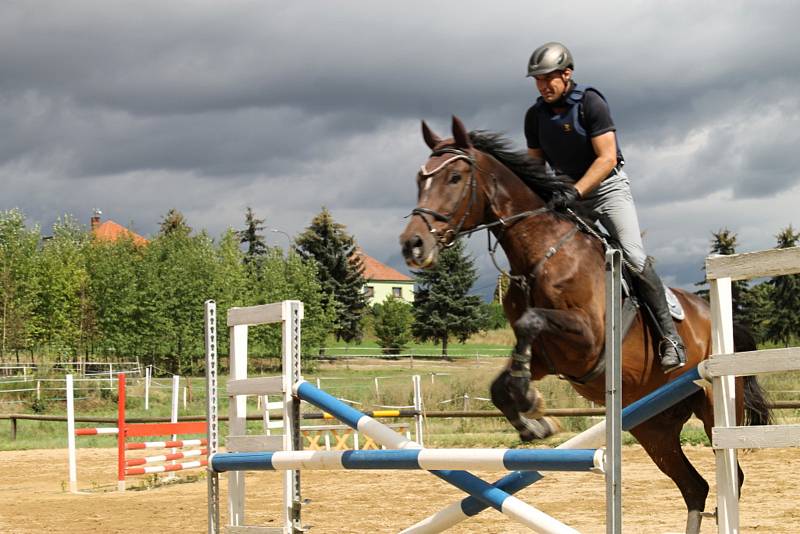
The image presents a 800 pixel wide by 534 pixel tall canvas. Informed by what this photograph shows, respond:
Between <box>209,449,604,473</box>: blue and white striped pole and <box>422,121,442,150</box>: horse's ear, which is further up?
<box>422,121,442,150</box>: horse's ear

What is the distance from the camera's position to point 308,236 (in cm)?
5903

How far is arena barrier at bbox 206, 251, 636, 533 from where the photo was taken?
350cm

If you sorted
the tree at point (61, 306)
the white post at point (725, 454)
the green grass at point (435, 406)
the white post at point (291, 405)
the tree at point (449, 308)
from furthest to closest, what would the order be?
the tree at point (449, 308)
the tree at point (61, 306)
the green grass at point (435, 406)
the white post at point (291, 405)
the white post at point (725, 454)

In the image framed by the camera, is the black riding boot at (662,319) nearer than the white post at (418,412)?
Yes

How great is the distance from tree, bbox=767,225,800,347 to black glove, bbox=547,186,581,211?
31.1 meters

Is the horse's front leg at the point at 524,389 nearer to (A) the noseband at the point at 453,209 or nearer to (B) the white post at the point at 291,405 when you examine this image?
(A) the noseband at the point at 453,209

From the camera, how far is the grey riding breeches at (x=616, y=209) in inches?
219

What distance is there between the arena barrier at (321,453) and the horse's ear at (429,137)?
1.14m

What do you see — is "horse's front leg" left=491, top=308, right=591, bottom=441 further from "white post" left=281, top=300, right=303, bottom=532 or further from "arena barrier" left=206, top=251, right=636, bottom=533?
"white post" left=281, top=300, right=303, bottom=532

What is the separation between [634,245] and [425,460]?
7.02 feet

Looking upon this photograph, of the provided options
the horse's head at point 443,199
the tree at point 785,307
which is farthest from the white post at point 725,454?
the tree at point 785,307

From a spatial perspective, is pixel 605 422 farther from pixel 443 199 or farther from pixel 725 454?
pixel 443 199

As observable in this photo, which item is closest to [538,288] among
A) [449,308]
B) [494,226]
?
[494,226]

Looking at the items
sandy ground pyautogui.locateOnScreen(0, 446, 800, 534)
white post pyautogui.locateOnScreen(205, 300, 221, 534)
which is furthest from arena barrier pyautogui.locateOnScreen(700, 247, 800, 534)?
sandy ground pyautogui.locateOnScreen(0, 446, 800, 534)
